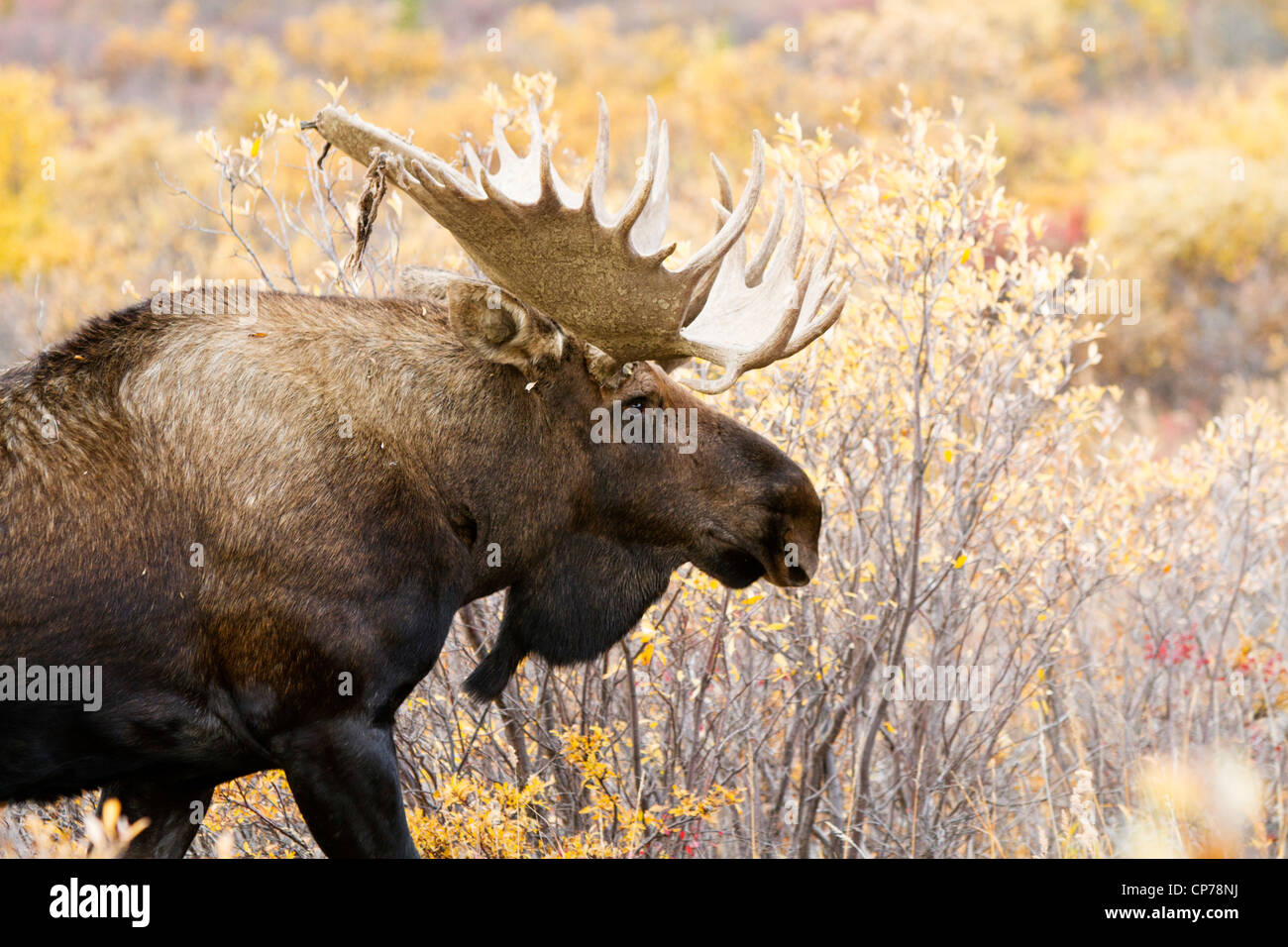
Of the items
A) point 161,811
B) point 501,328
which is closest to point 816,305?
point 501,328

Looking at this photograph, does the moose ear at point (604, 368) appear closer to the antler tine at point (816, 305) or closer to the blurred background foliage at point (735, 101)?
the antler tine at point (816, 305)

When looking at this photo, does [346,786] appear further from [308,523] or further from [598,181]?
[598,181]

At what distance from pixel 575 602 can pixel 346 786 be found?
852 millimetres

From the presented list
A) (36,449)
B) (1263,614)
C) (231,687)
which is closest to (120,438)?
(36,449)

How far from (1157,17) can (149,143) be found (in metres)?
22.4

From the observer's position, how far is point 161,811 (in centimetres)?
386

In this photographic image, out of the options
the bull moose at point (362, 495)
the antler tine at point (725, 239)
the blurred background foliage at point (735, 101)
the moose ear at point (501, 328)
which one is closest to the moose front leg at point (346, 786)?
the bull moose at point (362, 495)

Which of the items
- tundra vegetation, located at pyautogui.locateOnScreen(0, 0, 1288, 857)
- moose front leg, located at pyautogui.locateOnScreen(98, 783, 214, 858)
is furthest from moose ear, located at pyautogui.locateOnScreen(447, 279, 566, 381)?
moose front leg, located at pyautogui.locateOnScreen(98, 783, 214, 858)

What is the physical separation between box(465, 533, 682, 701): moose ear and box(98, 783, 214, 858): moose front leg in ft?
2.60

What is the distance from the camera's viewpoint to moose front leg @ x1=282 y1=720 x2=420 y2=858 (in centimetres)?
343

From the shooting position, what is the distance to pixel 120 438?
11.6 feet

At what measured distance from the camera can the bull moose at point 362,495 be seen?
3.41 m
